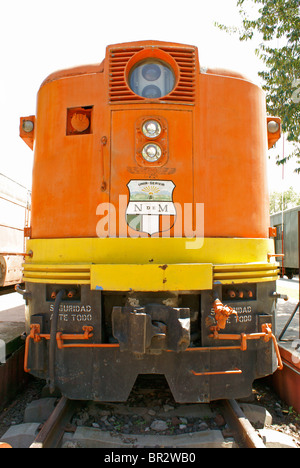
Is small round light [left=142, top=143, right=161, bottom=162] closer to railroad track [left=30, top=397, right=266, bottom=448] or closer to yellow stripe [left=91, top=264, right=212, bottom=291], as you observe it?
yellow stripe [left=91, top=264, right=212, bottom=291]

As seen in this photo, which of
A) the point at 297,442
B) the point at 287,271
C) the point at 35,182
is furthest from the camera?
the point at 287,271

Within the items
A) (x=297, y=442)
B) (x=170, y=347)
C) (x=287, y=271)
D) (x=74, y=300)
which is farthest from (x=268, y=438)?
(x=287, y=271)

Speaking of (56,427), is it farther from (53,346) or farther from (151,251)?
(151,251)

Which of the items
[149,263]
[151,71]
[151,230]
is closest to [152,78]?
[151,71]

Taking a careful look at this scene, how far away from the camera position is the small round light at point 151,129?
10.9ft

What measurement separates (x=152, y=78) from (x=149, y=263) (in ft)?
5.85

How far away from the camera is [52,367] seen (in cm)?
312

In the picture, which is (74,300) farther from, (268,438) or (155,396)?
(268,438)

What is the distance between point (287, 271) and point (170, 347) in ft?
62.4

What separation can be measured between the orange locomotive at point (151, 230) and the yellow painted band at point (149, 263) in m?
0.01

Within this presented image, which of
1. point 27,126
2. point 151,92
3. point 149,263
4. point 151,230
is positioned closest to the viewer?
point 149,263

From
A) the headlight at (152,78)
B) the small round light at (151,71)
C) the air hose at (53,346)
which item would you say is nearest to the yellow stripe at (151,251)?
the air hose at (53,346)

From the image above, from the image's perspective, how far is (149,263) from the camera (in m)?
3.06

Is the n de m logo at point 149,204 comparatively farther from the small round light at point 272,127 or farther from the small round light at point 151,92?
the small round light at point 272,127
